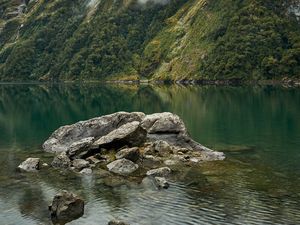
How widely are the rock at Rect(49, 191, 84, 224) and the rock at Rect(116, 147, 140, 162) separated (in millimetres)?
23744

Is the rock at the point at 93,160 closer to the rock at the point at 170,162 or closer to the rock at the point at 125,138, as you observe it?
the rock at the point at 125,138

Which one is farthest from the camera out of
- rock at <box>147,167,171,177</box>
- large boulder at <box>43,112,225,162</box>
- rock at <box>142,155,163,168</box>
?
large boulder at <box>43,112,225,162</box>

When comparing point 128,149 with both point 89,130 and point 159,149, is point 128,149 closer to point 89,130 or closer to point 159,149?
point 159,149

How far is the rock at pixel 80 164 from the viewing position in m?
66.7

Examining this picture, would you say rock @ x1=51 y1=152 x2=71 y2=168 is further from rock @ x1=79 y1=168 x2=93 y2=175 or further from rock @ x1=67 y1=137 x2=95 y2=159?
rock @ x1=79 y1=168 x2=93 y2=175

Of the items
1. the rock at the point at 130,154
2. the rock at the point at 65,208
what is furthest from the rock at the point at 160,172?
the rock at the point at 65,208

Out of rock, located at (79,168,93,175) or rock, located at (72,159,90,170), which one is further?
rock, located at (72,159,90,170)

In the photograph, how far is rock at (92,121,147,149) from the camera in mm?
74875

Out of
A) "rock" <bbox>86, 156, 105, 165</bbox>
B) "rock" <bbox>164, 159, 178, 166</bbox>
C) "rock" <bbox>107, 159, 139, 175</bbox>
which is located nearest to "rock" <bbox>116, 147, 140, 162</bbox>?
"rock" <bbox>86, 156, 105, 165</bbox>

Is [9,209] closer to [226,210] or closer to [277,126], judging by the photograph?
[226,210]

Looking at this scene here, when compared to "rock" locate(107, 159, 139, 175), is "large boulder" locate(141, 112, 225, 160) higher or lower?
higher

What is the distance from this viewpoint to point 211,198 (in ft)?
161

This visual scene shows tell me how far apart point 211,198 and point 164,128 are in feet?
111

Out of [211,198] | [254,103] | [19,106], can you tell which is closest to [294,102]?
[254,103]
